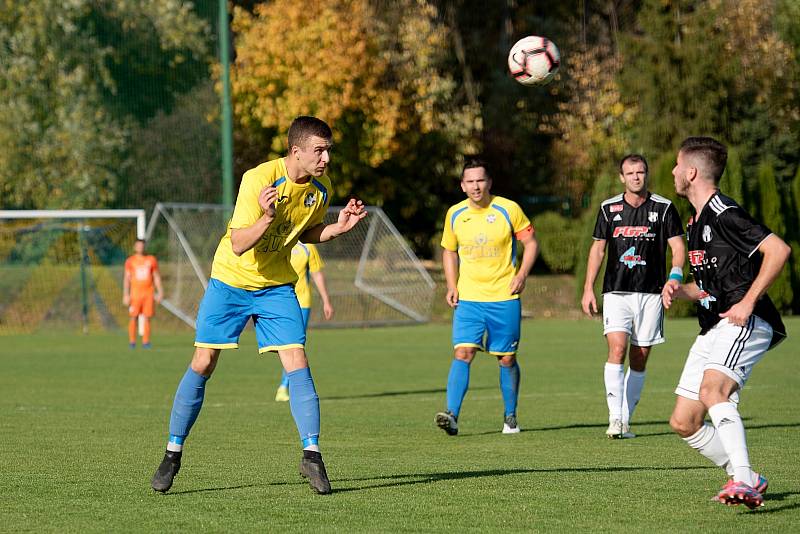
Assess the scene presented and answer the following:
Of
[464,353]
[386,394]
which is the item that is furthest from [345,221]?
Result: [386,394]

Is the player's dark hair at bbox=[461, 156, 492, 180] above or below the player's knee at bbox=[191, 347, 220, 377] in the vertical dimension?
above

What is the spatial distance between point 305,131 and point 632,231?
14.3 ft

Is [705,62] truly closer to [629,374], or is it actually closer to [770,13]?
[770,13]

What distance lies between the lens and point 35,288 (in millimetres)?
27031

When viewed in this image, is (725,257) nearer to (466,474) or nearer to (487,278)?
(466,474)

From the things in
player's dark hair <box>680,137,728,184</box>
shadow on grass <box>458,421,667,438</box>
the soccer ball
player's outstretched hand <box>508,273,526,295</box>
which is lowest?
shadow on grass <box>458,421,667,438</box>

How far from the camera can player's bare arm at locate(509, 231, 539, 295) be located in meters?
10.8

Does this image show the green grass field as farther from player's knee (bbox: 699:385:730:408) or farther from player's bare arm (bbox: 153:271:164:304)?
player's bare arm (bbox: 153:271:164:304)

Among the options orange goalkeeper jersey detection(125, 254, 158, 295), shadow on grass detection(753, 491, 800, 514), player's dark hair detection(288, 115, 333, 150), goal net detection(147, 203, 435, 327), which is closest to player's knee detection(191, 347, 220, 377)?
player's dark hair detection(288, 115, 333, 150)

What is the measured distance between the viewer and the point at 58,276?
27.2 metres

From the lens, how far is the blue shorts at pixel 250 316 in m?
7.46

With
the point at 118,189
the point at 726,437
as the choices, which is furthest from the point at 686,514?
the point at 118,189

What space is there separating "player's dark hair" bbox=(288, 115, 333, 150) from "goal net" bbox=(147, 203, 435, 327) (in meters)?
19.3

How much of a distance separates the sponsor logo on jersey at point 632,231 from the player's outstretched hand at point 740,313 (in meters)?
4.23
